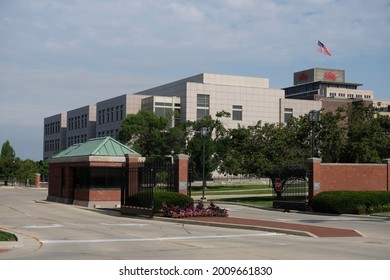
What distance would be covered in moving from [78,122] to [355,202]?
354 feet

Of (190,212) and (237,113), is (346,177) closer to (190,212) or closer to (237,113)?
(190,212)

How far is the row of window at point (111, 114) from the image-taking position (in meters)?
112

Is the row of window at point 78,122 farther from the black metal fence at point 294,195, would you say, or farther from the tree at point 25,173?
the black metal fence at point 294,195

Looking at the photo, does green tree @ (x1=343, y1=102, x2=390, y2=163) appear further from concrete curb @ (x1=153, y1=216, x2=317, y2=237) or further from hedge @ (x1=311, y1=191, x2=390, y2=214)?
concrete curb @ (x1=153, y1=216, x2=317, y2=237)

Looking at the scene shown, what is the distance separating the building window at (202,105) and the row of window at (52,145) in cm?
5196

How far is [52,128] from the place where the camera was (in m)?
152

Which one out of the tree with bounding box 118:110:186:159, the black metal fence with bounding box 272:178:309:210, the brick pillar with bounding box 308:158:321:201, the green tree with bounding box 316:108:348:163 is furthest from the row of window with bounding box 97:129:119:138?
the brick pillar with bounding box 308:158:321:201

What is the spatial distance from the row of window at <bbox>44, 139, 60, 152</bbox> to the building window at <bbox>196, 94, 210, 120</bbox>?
2046 inches

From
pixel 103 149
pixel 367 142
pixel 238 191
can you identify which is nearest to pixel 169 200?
pixel 103 149

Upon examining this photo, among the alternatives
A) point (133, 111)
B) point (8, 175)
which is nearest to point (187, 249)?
point (8, 175)

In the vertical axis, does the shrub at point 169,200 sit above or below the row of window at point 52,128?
below

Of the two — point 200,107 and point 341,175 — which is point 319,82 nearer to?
point 200,107

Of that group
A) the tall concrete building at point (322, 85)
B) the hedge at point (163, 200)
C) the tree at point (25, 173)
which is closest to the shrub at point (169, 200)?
the hedge at point (163, 200)
